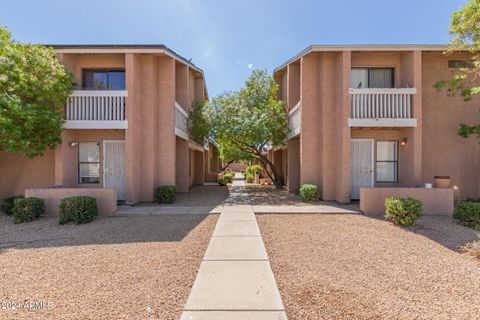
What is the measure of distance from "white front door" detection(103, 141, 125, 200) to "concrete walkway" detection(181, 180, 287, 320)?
7135 millimetres

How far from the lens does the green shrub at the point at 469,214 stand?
713 cm

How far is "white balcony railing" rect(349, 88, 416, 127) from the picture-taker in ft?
33.4

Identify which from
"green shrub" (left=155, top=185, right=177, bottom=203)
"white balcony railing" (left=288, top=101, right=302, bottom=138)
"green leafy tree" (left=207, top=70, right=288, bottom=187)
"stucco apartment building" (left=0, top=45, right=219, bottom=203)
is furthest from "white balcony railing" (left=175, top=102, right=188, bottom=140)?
"white balcony railing" (left=288, top=101, right=302, bottom=138)

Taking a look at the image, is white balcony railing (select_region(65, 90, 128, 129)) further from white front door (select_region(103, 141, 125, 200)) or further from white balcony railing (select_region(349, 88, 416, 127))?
white balcony railing (select_region(349, 88, 416, 127))

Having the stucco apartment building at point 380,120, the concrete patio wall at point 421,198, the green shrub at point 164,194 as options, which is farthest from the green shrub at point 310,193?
the green shrub at point 164,194

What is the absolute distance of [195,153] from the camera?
1991 centimetres

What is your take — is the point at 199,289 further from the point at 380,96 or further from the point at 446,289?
the point at 380,96

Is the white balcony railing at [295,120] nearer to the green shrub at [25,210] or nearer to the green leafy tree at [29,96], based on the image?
the green leafy tree at [29,96]

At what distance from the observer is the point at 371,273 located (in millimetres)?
4203

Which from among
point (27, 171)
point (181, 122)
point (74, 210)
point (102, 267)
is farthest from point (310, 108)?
point (27, 171)

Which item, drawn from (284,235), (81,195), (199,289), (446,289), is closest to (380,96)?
(284,235)

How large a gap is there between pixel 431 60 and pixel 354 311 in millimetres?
13009

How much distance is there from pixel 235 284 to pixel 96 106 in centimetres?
1016

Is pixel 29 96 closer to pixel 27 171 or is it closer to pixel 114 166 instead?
pixel 114 166
